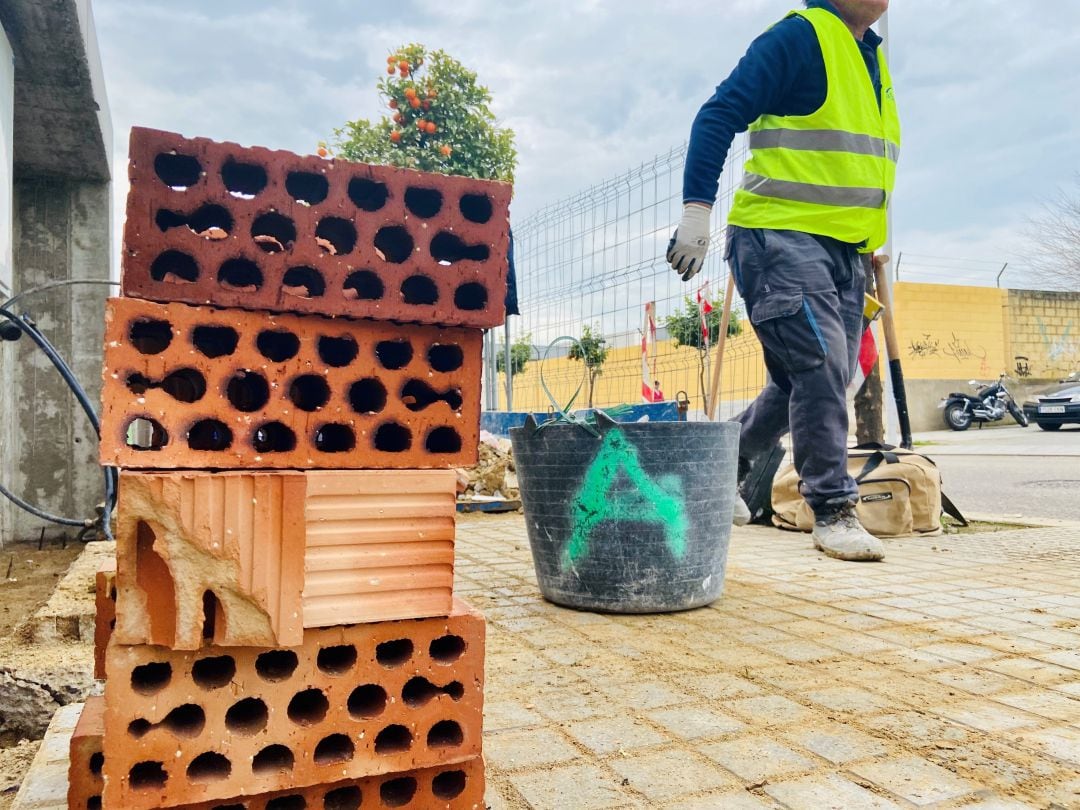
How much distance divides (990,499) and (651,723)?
6539mm

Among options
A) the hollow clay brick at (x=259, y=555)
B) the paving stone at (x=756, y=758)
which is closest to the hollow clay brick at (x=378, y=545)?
the hollow clay brick at (x=259, y=555)

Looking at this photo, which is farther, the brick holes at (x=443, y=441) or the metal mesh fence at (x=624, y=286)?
the metal mesh fence at (x=624, y=286)

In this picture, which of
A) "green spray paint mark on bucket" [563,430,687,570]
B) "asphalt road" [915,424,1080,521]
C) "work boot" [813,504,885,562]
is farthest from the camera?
"asphalt road" [915,424,1080,521]

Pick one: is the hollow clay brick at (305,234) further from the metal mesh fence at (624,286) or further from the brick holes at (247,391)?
the metal mesh fence at (624,286)

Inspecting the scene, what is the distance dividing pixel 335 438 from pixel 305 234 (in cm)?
36

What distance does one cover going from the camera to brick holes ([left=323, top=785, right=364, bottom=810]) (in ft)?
4.47

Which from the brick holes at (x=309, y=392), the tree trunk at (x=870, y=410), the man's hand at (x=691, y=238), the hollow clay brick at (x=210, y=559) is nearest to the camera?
the hollow clay brick at (x=210, y=559)

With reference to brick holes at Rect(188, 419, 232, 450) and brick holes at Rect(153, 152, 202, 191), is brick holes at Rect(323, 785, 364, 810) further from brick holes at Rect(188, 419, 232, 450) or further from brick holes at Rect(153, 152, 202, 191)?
brick holes at Rect(153, 152, 202, 191)

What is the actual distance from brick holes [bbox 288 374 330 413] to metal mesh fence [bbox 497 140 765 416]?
419cm

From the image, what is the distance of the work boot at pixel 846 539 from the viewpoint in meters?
3.73

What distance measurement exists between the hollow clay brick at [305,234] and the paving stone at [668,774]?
864 millimetres

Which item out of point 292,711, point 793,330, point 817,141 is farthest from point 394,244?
point 817,141

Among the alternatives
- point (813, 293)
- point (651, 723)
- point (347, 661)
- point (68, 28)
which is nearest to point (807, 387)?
point (813, 293)

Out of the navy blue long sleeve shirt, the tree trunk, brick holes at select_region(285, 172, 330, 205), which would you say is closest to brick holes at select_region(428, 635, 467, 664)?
brick holes at select_region(285, 172, 330, 205)
